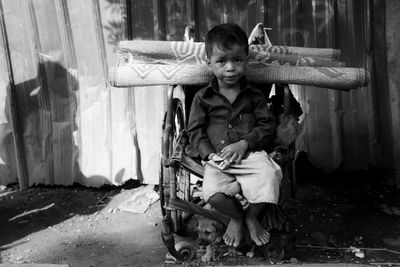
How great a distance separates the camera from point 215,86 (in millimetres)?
3557

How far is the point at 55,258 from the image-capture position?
3914mm

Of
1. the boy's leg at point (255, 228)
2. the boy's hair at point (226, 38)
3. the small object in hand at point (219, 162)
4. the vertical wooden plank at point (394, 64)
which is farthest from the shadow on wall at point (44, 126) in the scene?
the vertical wooden plank at point (394, 64)

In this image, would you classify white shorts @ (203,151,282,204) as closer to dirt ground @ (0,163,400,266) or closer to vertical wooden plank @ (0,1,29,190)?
dirt ground @ (0,163,400,266)

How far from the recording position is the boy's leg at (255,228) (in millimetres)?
3347

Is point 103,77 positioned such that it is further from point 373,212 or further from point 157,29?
point 373,212

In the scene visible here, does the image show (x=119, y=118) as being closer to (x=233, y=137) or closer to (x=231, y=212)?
(x=233, y=137)

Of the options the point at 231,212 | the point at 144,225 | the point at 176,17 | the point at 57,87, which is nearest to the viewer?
the point at 231,212

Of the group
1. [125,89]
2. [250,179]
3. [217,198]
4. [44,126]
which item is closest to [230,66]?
[250,179]

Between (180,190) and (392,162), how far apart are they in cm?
230

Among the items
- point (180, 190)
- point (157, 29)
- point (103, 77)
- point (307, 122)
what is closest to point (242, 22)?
point (157, 29)

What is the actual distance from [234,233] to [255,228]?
Result: 0.48ft

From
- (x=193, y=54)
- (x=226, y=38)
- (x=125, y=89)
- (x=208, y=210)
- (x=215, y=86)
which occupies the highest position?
(x=226, y=38)

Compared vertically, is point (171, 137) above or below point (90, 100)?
below

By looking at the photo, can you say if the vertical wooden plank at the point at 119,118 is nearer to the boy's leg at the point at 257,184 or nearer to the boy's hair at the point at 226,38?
the boy's hair at the point at 226,38
